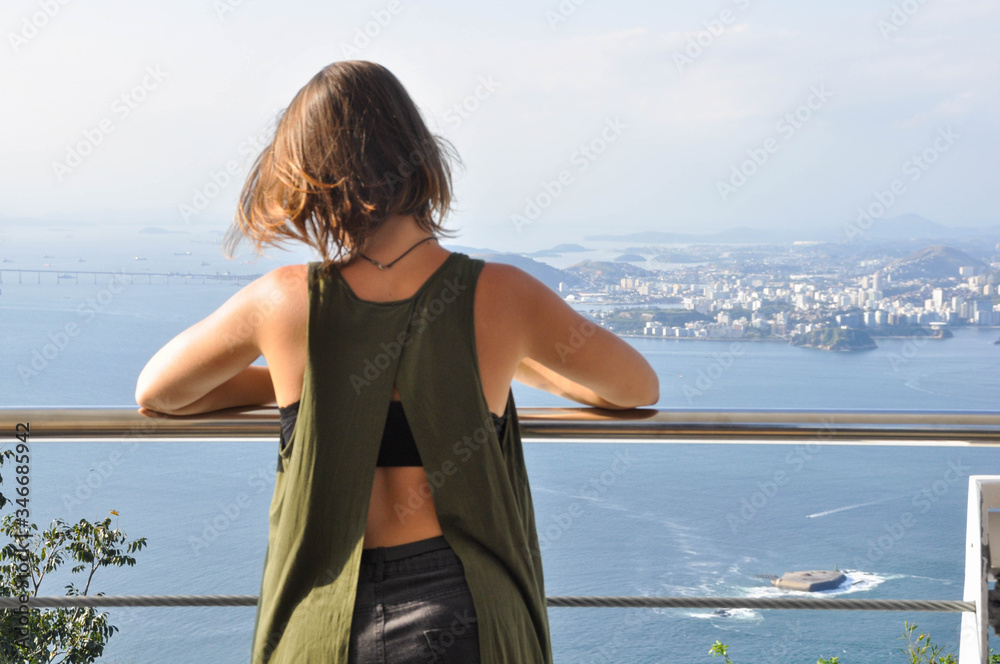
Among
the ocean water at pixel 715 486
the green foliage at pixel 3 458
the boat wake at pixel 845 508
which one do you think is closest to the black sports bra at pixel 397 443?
the green foliage at pixel 3 458

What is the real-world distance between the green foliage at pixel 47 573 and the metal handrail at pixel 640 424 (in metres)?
0.42

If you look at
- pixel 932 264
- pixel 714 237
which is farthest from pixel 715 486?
pixel 932 264

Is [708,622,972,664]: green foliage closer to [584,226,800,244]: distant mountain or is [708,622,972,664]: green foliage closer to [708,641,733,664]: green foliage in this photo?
[708,641,733,664]: green foliage

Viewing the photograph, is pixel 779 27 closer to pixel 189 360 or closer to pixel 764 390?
pixel 764 390

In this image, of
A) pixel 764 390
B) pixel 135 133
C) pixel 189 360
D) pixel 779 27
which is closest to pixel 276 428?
pixel 189 360

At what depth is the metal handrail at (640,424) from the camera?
1297mm

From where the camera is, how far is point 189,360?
1068 millimetres

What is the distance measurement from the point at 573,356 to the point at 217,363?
47 centimetres

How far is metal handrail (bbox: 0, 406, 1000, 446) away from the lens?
1.30 meters

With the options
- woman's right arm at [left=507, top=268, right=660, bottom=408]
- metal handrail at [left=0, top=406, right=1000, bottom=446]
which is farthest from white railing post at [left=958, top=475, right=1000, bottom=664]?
woman's right arm at [left=507, top=268, right=660, bottom=408]

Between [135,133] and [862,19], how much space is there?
4293 cm

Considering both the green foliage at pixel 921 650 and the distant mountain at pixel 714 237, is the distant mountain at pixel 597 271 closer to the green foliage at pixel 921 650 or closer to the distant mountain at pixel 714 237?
the green foliage at pixel 921 650

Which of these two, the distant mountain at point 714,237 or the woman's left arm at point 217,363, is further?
the distant mountain at point 714,237

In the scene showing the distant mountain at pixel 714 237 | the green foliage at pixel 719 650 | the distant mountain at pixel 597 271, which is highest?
the distant mountain at pixel 714 237
